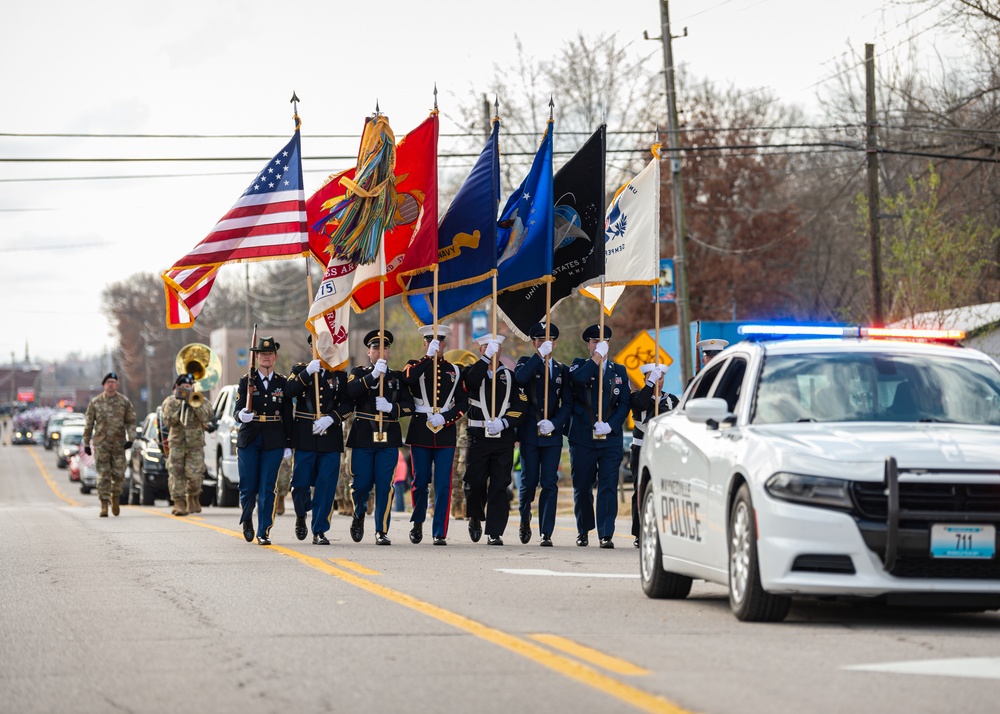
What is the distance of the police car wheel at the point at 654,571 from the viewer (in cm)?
1084

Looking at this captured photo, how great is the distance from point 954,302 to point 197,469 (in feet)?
51.2

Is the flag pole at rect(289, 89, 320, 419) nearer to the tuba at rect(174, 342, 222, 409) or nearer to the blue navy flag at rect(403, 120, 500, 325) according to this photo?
the blue navy flag at rect(403, 120, 500, 325)

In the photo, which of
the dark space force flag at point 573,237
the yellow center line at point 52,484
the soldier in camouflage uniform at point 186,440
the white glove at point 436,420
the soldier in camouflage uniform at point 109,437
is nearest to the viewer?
the white glove at point 436,420

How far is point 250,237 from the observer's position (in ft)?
57.6

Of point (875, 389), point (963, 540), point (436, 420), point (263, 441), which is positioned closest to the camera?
point (963, 540)

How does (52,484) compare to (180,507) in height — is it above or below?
below

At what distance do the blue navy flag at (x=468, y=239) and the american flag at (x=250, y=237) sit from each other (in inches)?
55.9

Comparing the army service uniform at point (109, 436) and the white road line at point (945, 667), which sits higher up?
the army service uniform at point (109, 436)

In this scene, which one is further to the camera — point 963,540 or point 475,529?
point 475,529

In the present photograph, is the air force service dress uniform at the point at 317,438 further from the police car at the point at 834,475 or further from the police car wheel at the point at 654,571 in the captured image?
the police car at the point at 834,475

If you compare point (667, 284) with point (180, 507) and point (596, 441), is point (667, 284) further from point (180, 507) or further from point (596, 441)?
point (596, 441)

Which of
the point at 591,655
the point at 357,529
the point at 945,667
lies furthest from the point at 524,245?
the point at 945,667

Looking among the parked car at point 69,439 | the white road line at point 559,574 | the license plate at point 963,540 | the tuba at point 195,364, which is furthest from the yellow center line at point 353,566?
the parked car at point 69,439

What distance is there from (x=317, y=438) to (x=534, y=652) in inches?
337
